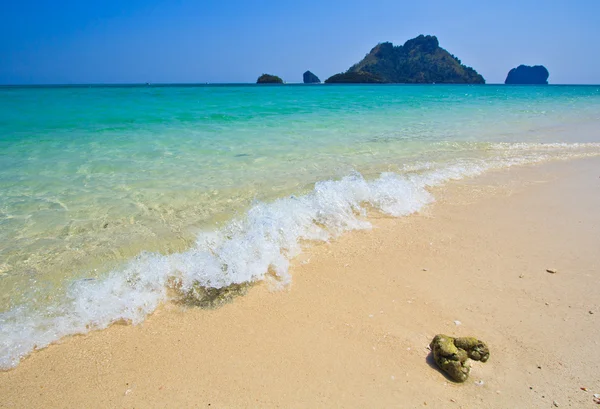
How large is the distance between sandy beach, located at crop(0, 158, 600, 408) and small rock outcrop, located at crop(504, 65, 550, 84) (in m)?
198

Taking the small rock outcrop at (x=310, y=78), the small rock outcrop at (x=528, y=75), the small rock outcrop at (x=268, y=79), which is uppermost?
the small rock outcrop at (x=528, y=75)

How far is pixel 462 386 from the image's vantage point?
2.01 m

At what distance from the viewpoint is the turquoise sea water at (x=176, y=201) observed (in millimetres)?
2895

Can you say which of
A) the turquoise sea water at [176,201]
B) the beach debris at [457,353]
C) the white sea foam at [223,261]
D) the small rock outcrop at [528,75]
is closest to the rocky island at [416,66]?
the small rock outcrop at [528,75]

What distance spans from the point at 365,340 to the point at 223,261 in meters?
1.51

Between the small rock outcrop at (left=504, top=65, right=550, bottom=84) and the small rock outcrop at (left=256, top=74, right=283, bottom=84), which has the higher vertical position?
the small rock outcrop at (left=504, top=65, right=550, bottom=84)

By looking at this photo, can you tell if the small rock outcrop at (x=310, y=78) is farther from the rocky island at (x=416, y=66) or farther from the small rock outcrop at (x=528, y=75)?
the small rock outcrop at (x=528, y=75)

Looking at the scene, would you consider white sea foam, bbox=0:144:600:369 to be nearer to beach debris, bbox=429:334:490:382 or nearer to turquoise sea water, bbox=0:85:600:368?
turquoise sea water, bbox=0:85:600:368

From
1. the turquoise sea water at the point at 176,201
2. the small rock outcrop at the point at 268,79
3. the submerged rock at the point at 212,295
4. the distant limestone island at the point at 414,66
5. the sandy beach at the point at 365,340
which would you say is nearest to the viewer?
the sandy beach at the point at 365,340

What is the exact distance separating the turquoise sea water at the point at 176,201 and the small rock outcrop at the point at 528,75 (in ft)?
621

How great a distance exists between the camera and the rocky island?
118m

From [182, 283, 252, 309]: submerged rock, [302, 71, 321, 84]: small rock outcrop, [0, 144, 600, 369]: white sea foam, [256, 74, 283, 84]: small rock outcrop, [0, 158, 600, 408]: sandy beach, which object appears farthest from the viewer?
[302, 71, 321, 84]: small rock outcrop

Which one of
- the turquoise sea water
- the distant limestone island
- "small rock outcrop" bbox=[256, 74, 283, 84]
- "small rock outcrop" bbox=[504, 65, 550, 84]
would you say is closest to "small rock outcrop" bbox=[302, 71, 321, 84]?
the distant limestone island

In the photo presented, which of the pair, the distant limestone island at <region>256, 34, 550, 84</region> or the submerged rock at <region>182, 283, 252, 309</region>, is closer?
the submerged rock at <region>182, 283, 252, 309</region>
